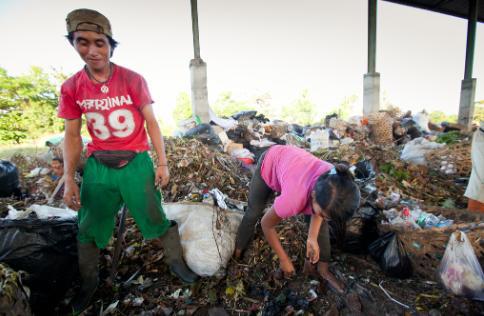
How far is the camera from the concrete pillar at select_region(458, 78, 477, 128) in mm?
9234

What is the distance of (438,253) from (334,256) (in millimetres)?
710

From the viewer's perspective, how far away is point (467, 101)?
939 cm

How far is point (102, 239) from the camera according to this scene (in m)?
1.58

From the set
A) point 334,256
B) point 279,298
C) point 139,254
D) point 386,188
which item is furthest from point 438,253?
point 139,254

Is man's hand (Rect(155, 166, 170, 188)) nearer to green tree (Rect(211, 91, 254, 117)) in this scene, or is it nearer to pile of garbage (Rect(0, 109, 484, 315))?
pile of garbage (Rect(0, 109, 484, 315))

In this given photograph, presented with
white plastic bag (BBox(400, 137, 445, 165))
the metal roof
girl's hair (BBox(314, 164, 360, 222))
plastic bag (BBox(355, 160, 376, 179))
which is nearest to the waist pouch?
girl's hair (BBox(314, 164, 360, 222))

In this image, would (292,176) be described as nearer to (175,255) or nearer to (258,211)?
(258,211)

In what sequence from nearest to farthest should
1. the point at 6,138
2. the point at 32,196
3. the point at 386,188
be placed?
the point at 32,196
the point at 386,188
the point at 6,138

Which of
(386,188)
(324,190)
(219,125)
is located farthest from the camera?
(219,125)

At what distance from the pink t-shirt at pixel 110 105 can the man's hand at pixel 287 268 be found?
1.24 metres

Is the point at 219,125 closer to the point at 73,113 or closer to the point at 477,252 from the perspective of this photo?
the point at 73,113

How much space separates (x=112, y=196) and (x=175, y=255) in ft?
1.96

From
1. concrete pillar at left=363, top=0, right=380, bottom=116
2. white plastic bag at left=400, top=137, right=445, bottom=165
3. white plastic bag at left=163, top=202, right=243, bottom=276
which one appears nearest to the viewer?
white plastic bag at left=163, top=202, right=243, bottom=276

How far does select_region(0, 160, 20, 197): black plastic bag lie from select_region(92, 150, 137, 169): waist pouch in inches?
70.9
